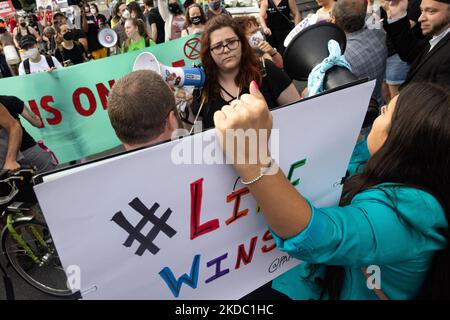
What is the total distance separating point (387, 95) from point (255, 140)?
13.2ft

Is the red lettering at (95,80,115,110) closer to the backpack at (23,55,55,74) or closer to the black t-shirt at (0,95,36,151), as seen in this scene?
the backpack at (23,55,55,74)

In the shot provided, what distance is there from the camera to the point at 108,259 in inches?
31.4

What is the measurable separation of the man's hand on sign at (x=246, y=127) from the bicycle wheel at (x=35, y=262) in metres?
2.37

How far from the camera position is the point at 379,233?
2.39 ft

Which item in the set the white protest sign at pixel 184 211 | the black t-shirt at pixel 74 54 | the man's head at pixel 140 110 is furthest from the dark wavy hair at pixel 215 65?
the black t-shirt at pixel 74 54

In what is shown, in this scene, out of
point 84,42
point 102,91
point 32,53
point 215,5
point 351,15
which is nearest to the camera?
point 351,15

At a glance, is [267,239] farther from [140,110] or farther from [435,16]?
[435,16]

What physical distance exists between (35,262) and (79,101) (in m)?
1.77

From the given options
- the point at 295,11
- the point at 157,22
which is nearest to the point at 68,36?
the point at 157,22

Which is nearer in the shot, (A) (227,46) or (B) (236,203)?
(B) (236,203)

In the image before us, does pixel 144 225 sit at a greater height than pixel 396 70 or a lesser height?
greater

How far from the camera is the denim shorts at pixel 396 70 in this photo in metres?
3.47

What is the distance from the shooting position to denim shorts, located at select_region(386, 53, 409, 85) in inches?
137

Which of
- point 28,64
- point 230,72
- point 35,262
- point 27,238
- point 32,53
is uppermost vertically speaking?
point 32,53
